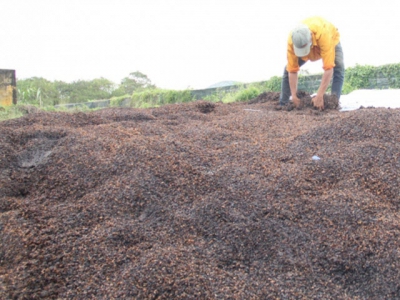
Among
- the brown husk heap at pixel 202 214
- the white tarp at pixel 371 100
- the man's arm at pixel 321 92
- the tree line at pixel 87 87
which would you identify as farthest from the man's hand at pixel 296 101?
the tree line at pixel 87 87

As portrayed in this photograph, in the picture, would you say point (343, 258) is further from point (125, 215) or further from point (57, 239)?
point (57, 239)

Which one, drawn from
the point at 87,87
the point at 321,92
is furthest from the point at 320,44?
the point at 87,87

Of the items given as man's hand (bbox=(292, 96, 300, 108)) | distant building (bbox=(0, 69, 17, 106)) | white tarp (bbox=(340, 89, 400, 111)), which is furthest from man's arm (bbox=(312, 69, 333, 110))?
distant building (bbox=(0, 69, 17, 106))

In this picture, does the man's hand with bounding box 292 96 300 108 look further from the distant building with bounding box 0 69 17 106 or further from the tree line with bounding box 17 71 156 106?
the tree line with bounding box 17 71 156 106

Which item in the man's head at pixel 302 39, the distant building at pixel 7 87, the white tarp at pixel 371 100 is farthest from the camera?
the distant building at pixel 7 87

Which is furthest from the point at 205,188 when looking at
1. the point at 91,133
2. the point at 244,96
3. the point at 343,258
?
Answer: the point at 244,96

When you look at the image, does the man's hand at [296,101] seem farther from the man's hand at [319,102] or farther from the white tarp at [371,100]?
the white tarp at [371,100]

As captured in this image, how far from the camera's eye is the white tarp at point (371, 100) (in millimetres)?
4105

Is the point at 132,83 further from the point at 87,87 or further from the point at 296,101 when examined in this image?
the point at 296,101

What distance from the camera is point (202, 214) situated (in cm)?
166

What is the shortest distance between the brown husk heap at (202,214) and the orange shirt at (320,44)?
154cm

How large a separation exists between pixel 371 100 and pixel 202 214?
11.9 ft

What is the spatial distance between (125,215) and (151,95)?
337 inches

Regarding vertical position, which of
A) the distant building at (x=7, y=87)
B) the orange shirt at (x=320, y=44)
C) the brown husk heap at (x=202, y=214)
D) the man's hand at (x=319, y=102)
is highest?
the orange shirt at (x=320, y=44)
